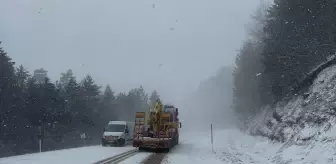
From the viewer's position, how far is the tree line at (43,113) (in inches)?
2136

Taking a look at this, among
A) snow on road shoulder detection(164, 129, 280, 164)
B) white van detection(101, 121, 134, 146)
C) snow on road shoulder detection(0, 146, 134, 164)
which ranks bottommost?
snow on road shoulder detection(164, 129, 280, 164)

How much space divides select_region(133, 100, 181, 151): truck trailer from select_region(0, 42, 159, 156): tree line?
15355mm

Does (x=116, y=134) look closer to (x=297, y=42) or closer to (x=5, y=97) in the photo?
(x=297, y=42)

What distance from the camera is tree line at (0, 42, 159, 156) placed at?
54250 mm

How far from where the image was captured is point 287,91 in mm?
34500

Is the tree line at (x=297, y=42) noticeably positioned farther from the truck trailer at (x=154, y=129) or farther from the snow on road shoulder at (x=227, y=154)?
the truck trailer at (x=154, y=129)

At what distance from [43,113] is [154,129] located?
36146 mm

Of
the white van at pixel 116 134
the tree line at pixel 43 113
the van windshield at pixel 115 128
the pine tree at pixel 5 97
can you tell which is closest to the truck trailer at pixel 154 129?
the white van at pixel 116 134

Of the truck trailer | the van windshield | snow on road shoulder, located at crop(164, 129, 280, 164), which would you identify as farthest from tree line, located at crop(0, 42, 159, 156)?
snow on road shoulder, located at crop(164, 129, 280, 164)

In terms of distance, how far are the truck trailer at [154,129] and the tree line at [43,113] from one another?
15.4m

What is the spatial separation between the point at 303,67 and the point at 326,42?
2703mm

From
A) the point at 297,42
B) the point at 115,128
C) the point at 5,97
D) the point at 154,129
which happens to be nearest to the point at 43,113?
the point at 5,97

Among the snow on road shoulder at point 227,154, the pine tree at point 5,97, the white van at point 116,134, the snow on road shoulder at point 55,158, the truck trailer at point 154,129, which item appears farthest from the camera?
the pine tree at point 5,97

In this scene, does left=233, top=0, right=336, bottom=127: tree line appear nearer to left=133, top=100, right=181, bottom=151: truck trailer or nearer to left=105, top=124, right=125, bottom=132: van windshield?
left=133, top=100, right=181, bottom=151: truck trailer
